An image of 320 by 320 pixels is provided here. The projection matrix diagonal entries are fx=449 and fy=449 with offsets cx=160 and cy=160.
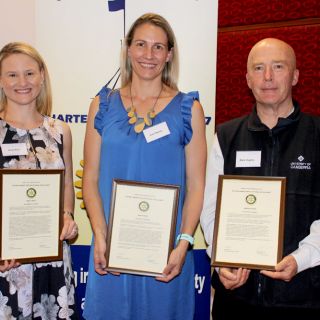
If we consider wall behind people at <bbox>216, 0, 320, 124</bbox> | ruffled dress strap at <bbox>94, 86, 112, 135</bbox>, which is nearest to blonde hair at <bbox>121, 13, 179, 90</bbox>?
ruffled dress strap at <bbox>94, 86, 112, 135</bbox>

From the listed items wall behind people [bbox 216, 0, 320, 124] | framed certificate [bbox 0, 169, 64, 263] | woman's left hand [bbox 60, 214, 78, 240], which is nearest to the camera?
framed certificate [bbox 0, 169, 64, 263]

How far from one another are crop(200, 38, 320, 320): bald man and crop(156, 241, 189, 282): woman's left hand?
0.14 meters

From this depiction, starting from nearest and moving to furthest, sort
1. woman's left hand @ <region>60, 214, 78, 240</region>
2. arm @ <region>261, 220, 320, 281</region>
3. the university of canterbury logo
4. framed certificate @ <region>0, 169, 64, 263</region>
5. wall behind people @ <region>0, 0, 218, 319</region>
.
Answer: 1. arm @ <region>261, 220, 320, 281</region>
2. the university of canterbury logo
3. framed certificate @ <region>0, 169, 64, 263</region>
4. woman's left hand @ <region>60, 214, 78, 240</region>
5. wall behind people @ <region>0, 0, 218, 319</region>

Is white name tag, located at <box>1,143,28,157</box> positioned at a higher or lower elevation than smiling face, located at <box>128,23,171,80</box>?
lower

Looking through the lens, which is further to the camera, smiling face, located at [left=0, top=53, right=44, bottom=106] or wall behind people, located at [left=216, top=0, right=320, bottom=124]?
wall behind people, located at [left=216, top=0, right=320, bottom=124]

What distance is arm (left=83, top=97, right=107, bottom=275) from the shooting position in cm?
212

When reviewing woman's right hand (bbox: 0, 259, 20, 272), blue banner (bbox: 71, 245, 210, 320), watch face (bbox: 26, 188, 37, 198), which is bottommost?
blue banner (bbox: 71, 245, 210, 320)

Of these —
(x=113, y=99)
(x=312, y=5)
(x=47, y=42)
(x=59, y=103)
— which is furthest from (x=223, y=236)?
(x=312, y=5)

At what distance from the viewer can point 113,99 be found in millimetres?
2273

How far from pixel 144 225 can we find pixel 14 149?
2.41ft

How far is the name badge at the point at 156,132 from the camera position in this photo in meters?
2.15

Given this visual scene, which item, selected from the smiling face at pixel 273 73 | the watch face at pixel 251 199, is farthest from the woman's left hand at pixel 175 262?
the smiling face at pixel 273 73

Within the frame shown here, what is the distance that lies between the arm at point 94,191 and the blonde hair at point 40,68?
297mm

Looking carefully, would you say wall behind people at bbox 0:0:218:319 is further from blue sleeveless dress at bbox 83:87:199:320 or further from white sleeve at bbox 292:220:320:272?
white sleeve at bbox 292:220:320:272
